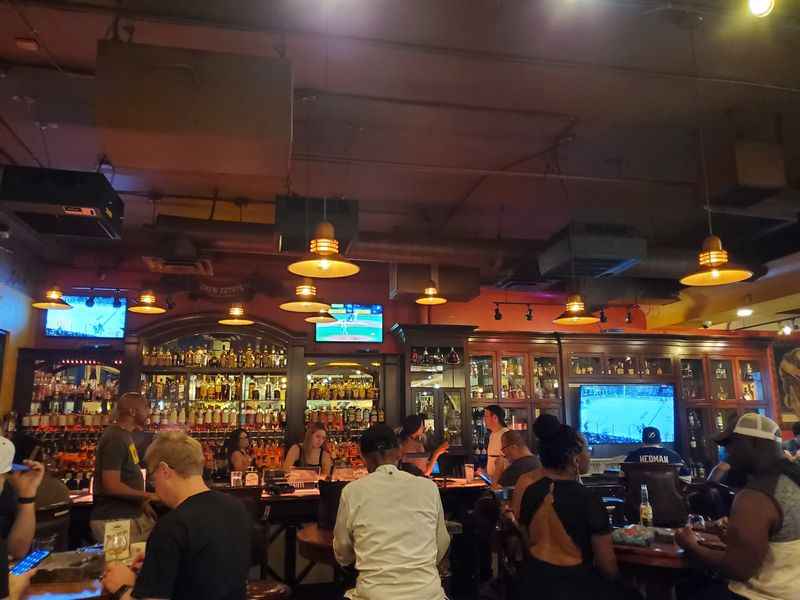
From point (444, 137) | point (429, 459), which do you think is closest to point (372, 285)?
point (429, 459)

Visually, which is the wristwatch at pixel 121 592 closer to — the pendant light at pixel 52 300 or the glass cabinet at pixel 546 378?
the pendant light at pixel 52 300

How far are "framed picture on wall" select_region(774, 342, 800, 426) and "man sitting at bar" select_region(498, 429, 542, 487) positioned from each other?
926 centimetres

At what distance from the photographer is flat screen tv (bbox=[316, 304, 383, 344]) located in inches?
348

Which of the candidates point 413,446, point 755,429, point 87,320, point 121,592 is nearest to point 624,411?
point 413,446

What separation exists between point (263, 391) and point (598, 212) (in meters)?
5.12

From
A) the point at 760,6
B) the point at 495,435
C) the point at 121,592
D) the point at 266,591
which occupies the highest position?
the point at 760,6

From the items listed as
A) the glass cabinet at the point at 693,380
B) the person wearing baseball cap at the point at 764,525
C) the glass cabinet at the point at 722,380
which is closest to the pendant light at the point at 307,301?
the person wearing baseball cap at the point at 764,525

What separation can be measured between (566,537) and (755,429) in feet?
3.39

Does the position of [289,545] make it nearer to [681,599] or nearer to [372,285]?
[681,599]

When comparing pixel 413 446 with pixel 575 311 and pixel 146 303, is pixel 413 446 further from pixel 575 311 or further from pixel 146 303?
pixel 146 303

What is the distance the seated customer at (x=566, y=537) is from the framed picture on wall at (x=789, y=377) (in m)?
11.2

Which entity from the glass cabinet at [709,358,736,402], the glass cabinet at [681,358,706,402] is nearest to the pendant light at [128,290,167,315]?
the glass cabinet at [681,358,706,402]

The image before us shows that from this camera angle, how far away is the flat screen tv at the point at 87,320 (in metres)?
8.19

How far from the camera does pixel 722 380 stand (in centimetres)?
1009
